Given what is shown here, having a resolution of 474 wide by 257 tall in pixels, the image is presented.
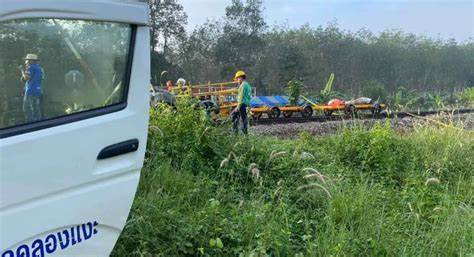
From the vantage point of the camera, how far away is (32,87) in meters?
1.99

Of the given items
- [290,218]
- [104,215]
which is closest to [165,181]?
[290,218]

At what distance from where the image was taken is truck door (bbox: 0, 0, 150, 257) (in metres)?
1.90

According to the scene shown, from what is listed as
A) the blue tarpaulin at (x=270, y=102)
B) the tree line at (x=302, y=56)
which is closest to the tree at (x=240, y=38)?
the tree line at (x=302, y=56)

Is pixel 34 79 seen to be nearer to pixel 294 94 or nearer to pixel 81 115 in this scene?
pixel 81 115

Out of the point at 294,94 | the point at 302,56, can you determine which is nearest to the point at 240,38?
the point at 302,56

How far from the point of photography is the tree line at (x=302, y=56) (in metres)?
38.1

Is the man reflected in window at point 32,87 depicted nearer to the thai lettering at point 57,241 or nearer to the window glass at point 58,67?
the window glass at point 58,67

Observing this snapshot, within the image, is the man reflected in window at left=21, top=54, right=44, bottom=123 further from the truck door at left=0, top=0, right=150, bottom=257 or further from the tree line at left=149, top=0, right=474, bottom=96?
the tree line at left=149, top=0, right=474, bottom=96

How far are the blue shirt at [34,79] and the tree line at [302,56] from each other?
28.7m

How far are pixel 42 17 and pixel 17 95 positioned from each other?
0.33m

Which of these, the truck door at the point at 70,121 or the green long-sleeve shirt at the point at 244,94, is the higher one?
the truck door at the point at 70,121

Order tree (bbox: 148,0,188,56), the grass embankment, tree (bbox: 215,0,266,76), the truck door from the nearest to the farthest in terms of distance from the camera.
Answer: the truck door → the grass embankment → tree (bbox: 148,0,188,56) → tree (bbox: 215,0,266,76)

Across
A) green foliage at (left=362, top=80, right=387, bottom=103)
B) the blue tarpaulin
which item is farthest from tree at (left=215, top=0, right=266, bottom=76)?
the blue tarpaulin

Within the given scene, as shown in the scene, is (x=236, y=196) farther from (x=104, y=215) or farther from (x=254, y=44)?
(x=254, y=44)
